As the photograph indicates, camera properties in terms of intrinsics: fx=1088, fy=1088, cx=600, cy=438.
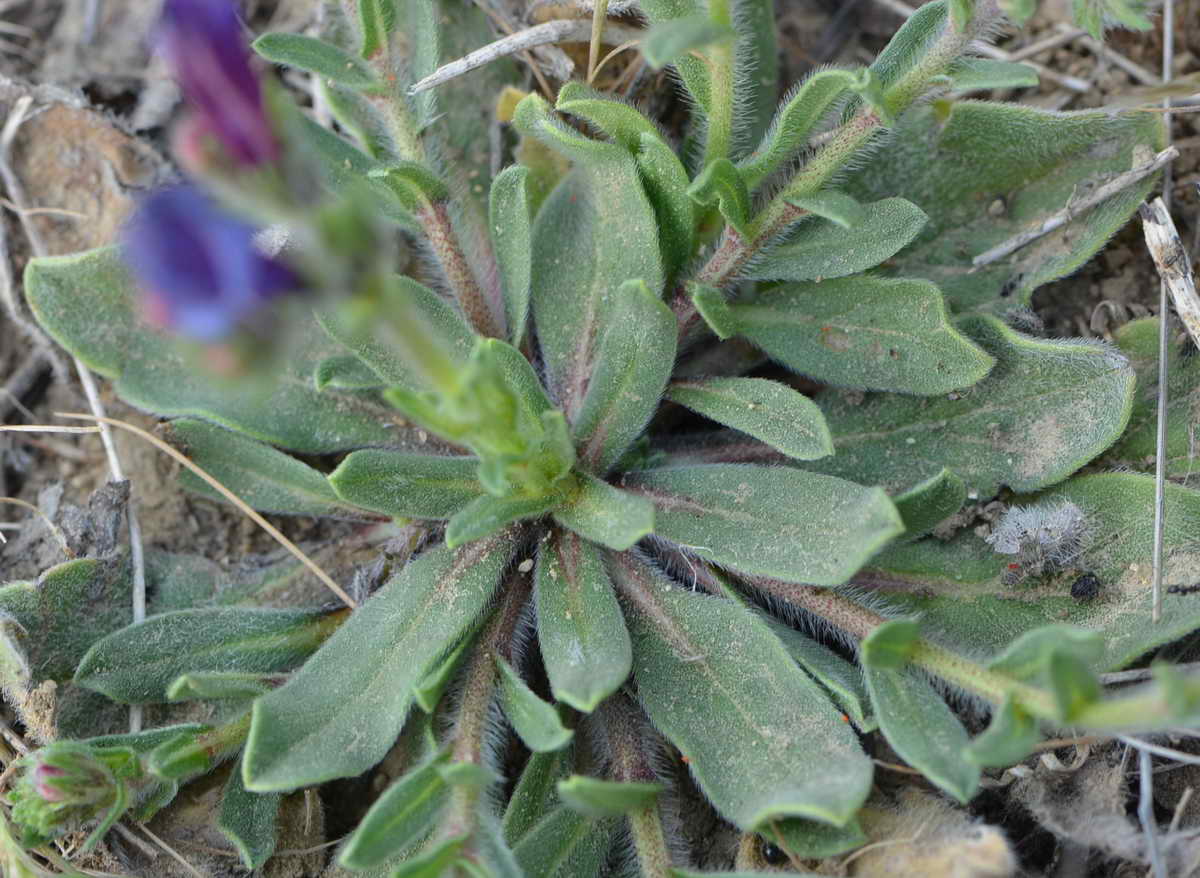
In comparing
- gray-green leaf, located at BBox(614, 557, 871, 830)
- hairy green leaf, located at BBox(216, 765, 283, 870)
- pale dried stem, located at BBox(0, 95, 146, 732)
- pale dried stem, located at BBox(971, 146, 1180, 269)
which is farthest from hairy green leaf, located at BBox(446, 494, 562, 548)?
pale dried stem, located at BBox(971, 146, 1180, 269)

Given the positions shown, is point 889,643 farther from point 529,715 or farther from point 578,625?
point 529,715

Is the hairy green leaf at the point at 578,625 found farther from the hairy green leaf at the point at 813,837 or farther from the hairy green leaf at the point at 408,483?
the hairy green leaf at the point at 813,837

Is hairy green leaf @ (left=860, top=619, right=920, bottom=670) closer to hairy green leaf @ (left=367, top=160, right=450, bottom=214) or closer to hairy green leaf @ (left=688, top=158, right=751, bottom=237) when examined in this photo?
hairy green leaf @ (left=688, top=158, right=751, bottom=237)

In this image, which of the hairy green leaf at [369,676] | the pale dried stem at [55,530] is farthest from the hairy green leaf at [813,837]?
the pale dried stem at [55,530]

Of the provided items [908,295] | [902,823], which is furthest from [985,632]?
[908,295]

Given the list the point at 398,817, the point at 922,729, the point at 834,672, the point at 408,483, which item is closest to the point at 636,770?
the point at 834,672
